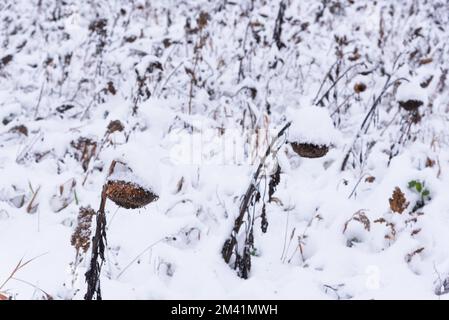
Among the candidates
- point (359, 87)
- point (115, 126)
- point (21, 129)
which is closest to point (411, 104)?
point (359, 87)

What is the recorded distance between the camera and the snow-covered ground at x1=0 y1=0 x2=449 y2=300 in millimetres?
1894

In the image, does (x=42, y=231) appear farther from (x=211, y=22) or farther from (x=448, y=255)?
(x=211, y=22)

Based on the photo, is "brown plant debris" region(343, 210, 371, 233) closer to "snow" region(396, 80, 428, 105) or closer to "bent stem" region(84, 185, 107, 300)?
"snow" region(396, 80, 428, 105)

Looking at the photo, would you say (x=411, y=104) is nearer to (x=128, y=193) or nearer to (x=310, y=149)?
(x=310, y=149)

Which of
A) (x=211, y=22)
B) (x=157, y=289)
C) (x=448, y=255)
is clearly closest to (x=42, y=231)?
(x=157, y=289)

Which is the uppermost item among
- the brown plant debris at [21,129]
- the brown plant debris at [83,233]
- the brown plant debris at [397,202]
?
the brown plant debris at [21,129]

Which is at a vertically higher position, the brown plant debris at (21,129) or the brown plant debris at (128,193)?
the brown plant debris at (21,129)

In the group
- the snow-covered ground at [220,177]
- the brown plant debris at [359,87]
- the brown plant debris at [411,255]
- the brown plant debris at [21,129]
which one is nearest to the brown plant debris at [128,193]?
the snow-covered ground at [220,177]

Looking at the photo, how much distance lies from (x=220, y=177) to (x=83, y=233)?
→ 114 centimetres

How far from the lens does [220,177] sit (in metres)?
2.82

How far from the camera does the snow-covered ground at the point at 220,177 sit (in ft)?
6.21

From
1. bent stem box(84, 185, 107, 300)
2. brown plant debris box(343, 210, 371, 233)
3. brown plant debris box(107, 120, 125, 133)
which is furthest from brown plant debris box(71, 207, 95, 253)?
brown plant debris box(343, 210, 371, 233)

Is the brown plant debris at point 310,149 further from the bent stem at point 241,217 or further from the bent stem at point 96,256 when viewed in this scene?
the bent stem at point 96,256

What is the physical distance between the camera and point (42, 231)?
7.06ft
